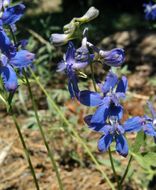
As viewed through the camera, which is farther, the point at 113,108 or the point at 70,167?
the point at 70,167

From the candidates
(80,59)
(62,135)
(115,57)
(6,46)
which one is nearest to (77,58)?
(80,59)

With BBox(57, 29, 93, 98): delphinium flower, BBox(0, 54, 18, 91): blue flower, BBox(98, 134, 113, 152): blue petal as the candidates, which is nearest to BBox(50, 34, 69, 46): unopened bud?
BBox(57, 29, 93, 98): delphinium flower

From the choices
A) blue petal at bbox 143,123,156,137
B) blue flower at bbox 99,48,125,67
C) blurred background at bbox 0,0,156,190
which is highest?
blue flower at bbox 99,48,125,67

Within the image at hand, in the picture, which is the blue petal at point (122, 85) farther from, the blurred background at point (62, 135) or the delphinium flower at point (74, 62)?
the blurred background at point (62, 135)

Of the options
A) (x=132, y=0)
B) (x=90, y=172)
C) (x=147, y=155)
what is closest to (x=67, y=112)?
(x=90, y=172)

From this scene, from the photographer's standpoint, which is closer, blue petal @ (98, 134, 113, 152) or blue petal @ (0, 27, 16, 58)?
blue petal @ (0, 27, 16, 58)

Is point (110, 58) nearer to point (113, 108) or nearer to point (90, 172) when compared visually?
point (113, 108)

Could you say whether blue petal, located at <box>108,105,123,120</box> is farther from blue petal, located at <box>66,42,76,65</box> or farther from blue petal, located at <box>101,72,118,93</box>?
blue petal, located at <box>66,42,76,65</box>

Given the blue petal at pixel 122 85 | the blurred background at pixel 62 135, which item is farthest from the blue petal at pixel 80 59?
the blurred background at pixel 62 135

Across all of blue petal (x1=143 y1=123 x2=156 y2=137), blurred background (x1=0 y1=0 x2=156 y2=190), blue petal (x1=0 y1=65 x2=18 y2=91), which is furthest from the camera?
blurred background (x1=0 y1=0 x2=156 y2=190)
